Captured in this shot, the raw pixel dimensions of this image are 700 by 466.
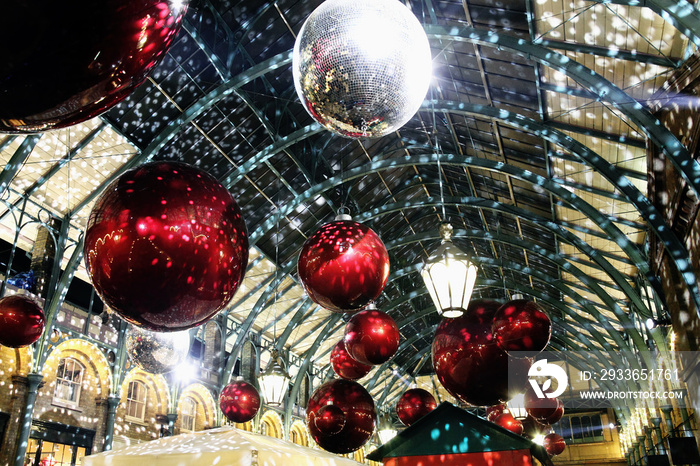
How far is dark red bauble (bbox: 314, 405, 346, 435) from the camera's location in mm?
4234

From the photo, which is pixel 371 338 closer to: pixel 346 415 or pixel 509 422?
pixel 346 415

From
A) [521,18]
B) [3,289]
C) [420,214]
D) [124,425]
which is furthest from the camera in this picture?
[420,214]

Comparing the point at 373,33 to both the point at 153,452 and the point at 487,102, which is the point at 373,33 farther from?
the point at 487,102

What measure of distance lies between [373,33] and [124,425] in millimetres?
11411

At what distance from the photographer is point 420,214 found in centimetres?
1612

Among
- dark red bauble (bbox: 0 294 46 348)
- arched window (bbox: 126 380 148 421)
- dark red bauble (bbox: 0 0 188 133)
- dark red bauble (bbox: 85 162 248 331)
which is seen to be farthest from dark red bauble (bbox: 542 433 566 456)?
dark red bauble (bbox: 0 0 188 133)

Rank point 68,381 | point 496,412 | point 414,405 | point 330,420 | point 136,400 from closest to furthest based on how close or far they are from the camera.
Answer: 1. point 330,420
2. point 414,405
3. point 496,412
4. point 68,381
5. point 136,400

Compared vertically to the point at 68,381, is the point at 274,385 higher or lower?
lower

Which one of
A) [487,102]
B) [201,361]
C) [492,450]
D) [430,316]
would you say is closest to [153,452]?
[492,450]

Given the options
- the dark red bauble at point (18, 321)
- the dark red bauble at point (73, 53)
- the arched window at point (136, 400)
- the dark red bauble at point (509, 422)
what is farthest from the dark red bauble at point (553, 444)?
the dark red bauble at point (73, 53)

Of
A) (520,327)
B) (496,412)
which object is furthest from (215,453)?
(496,412)

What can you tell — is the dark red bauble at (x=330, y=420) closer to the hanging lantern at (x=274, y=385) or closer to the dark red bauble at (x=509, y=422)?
the hanging lantern at (x=274, y=385)

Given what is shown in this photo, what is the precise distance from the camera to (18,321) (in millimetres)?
4934

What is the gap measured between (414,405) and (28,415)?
658 centimetres
